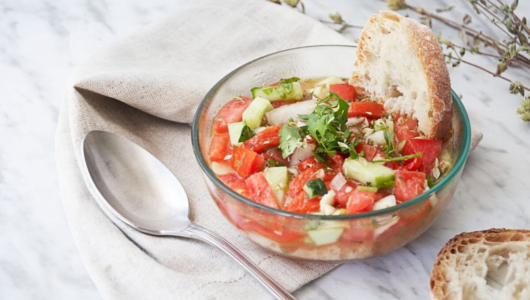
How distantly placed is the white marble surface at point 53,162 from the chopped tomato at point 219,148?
720 mm

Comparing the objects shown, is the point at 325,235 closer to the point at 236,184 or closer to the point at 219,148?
the point at 236,184

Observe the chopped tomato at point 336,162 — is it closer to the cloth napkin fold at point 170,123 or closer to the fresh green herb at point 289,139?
the fresh green herb at point 289,139

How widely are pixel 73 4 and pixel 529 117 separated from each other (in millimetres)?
3283

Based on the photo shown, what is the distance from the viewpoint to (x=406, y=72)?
2730 millimetres

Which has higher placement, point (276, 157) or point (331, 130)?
point (331, 130)

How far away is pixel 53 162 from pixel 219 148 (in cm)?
106

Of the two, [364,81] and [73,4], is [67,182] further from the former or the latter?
[73,4]

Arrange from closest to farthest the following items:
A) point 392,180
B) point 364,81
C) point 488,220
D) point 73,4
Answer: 1. point 392,180
2. point 488,220
3. point 364,81
4. point 73,4

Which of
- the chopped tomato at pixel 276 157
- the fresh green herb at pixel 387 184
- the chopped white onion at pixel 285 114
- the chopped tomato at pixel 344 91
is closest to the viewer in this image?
the fresh green herb at pixel 387 184

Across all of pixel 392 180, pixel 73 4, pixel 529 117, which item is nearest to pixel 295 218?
pixel 392 180

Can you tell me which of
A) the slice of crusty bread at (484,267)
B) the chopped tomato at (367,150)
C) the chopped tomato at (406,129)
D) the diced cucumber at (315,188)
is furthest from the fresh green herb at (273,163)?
the slice of crusty bread at (484,267)

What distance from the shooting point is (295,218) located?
2211 millimetres

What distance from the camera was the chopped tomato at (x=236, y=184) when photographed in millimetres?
2534

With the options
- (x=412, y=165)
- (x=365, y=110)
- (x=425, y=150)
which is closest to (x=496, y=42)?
(x=365, y=110)
